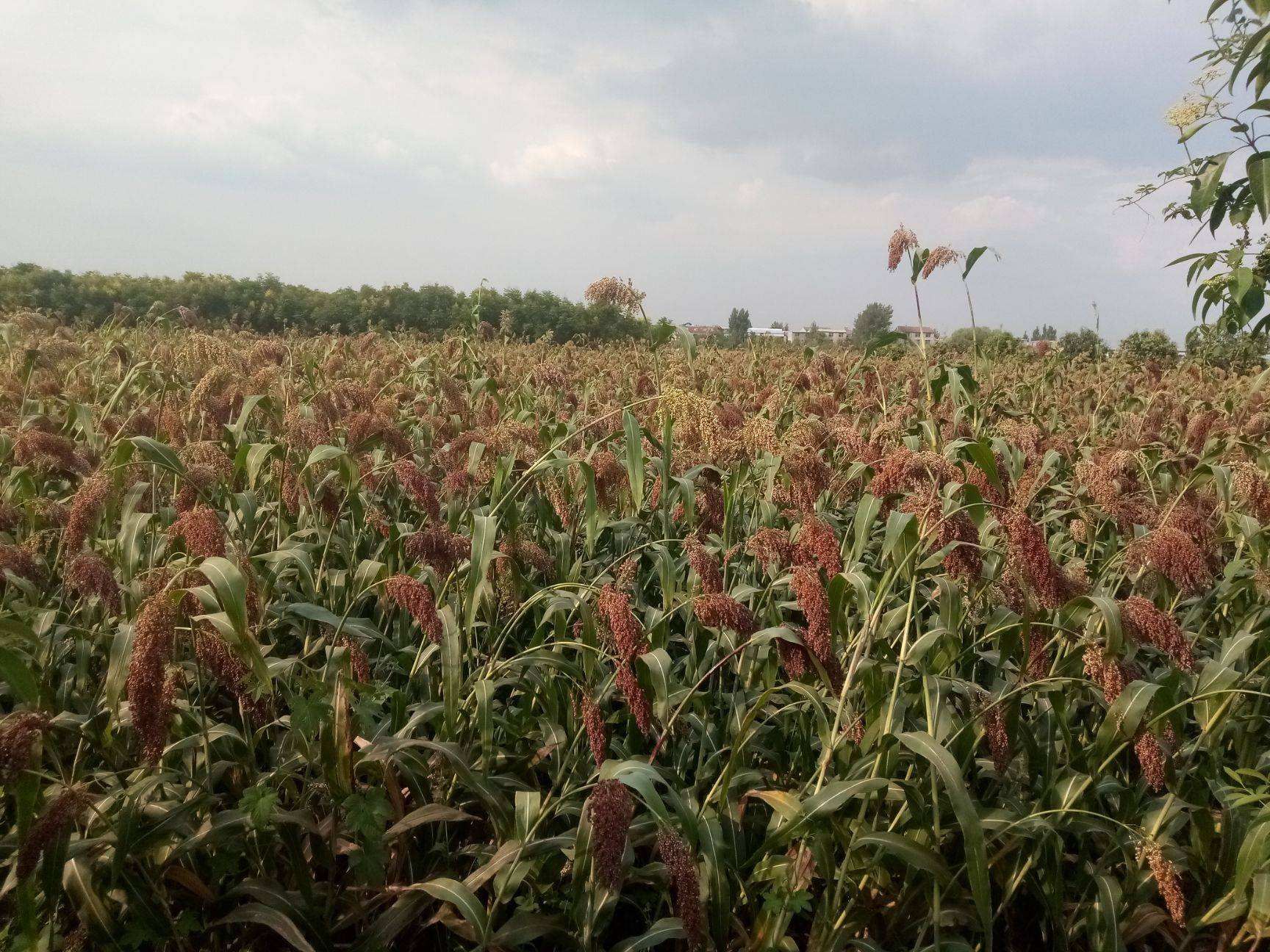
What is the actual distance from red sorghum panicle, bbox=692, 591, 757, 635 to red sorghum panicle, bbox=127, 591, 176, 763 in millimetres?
997

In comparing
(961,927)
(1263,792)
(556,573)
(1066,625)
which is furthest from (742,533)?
(1263,792)

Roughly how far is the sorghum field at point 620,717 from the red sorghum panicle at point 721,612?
0.04 ft

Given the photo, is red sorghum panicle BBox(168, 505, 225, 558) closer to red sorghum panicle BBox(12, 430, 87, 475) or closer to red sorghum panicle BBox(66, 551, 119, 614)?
red sorghum panicle BBox(66, 551, 119, 614)

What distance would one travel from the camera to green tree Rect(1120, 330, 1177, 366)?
14.1 meters

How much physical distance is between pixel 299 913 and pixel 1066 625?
1.98m

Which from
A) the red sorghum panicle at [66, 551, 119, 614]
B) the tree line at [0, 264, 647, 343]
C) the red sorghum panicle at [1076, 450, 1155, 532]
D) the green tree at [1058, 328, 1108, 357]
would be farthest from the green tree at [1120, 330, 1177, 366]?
the red sorghum panicle at [66, 551, 119, 614]

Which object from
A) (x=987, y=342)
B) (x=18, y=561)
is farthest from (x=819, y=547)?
(x=987, y=342)

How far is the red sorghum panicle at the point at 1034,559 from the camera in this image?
5.53 ft

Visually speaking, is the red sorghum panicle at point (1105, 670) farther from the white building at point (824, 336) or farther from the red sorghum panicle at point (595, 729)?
the white building at point (824, 336)

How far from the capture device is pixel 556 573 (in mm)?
3012

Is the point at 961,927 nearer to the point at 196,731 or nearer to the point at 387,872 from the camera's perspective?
the point at 387,872

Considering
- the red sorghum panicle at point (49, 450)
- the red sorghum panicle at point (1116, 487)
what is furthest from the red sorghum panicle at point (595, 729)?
the red sorghum panicle at point (49, 450)

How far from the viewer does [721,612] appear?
1.78 m

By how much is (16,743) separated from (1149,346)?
659 inches
